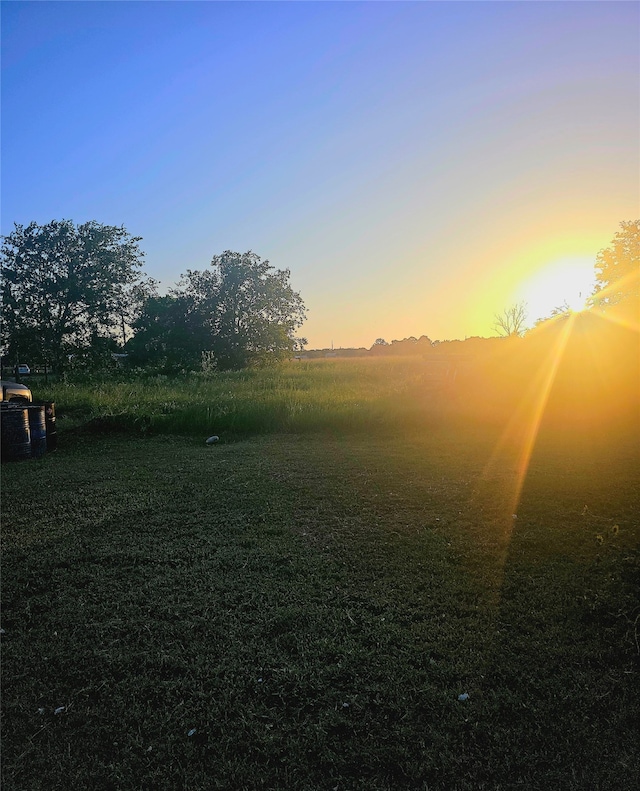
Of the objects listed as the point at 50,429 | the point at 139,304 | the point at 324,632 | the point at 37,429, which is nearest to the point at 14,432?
the point at 37,429

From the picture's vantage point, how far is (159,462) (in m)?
5.82

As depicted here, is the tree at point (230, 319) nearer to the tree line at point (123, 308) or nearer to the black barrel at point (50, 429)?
the tree line at point (123, 308)

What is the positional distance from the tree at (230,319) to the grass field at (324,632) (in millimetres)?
19944

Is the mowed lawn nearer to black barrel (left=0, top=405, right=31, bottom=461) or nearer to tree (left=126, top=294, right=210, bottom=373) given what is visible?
black barrel (left=0, top=405, right=31, bottom=461)

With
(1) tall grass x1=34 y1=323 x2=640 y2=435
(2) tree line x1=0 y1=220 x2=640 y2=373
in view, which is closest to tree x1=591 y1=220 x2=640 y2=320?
(2) tree line x1=0 y1=220 x2=640 y2=373

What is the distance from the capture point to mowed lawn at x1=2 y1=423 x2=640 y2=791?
159cm

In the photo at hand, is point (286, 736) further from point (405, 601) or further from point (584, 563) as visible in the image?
point (584, 563)

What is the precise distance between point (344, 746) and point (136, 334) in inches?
1095

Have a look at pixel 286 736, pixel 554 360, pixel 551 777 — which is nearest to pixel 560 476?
pixel 551 777

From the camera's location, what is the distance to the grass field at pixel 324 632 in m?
1.59

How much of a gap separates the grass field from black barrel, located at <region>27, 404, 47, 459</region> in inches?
61.7

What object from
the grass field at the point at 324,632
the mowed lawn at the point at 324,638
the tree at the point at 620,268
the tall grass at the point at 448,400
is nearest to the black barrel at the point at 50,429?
the tall grass at the point at 448,400

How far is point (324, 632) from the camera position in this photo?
7.37ft

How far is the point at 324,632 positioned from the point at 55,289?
69.6ft
